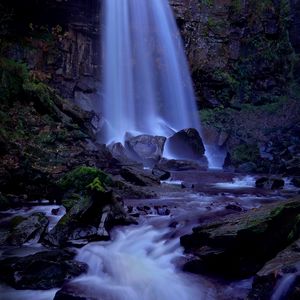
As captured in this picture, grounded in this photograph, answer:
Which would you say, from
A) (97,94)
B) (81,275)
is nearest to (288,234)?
(81,275)

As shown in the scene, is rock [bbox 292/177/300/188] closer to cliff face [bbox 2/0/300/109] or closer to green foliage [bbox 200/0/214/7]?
cliff face [bbox 2/0/300/109]

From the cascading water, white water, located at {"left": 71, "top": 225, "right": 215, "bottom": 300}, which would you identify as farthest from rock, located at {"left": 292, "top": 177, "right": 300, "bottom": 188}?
the cascading water

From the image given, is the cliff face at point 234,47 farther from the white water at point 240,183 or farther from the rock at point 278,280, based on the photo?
the rock at point 278,280

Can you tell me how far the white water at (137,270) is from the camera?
4.94 meters

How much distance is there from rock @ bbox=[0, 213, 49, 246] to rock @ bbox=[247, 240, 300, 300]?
3909 mm

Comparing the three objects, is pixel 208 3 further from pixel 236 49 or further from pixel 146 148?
pixel 146 148

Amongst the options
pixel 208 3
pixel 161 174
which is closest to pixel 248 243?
pixel 161 174

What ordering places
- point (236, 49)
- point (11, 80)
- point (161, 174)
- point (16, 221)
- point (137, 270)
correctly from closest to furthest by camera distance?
point (137, 270)
point (16, 221)
point (161, 174)
point (11, 80)
point (236, 49)

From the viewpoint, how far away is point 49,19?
19516mm

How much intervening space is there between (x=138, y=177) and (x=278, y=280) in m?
8.05

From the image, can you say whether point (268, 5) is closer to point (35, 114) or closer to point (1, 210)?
point (35, 114)

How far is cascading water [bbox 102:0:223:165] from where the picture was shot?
21.3 metres

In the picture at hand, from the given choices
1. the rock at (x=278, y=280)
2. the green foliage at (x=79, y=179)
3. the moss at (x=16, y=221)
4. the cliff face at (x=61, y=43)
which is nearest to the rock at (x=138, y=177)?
the green foliage at (x=79, y=179)

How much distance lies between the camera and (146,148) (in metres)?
16.7
